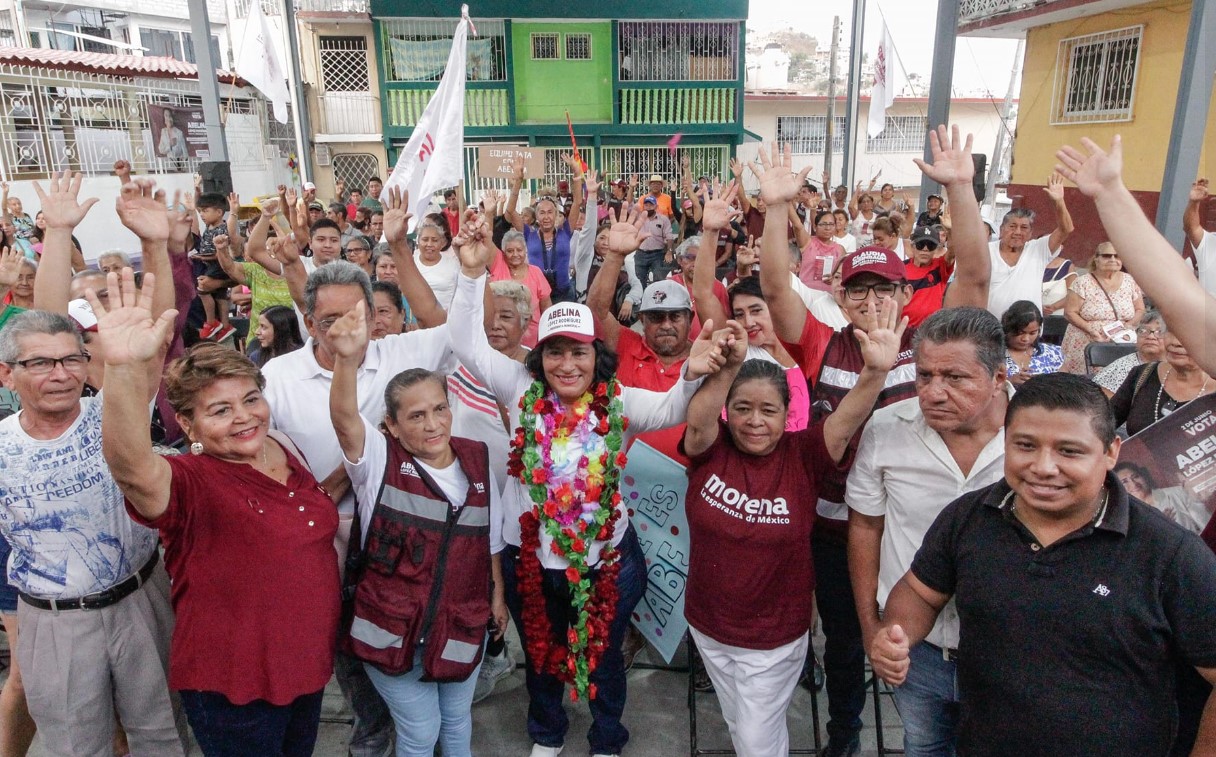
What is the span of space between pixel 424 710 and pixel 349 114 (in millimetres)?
19335

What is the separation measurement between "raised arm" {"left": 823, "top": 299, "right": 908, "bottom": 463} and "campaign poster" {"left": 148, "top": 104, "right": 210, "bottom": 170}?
15.1m

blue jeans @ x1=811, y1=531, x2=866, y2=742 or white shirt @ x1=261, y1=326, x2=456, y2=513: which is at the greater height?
white shirt @ x1=261, y1=326, x2=456, y2=513

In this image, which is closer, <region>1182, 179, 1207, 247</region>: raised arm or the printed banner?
<region>1182, 179, 1207, 247</region>: raised arm

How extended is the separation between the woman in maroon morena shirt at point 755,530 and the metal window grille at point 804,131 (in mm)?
24263

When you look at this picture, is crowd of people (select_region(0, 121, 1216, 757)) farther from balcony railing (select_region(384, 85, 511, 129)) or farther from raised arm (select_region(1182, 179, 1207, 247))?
balcony railing (select_region(384, 85, 511, 129))

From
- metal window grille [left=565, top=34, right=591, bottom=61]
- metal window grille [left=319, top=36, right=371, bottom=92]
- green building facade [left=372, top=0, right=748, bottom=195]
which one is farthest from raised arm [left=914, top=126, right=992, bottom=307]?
metal window grille [left=319, top=36, right=371, bottom=92]

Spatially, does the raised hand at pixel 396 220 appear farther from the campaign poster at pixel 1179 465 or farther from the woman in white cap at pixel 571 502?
the campaign poster at pixel 1179 465

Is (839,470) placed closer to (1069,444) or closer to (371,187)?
(1069,444)

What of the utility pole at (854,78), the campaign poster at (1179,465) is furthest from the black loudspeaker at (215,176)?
the utility pole at (854,78)

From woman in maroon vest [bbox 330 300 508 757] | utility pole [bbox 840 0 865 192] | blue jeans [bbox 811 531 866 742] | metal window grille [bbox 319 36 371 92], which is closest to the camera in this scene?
woman in maroon vest [bbox 330 300 508 757]

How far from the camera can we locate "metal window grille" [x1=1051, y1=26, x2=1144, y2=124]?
1177cm

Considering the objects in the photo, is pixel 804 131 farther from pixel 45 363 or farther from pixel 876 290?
pixel 45 363

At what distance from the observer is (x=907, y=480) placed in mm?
2242

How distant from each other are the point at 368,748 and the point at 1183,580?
110 inches
